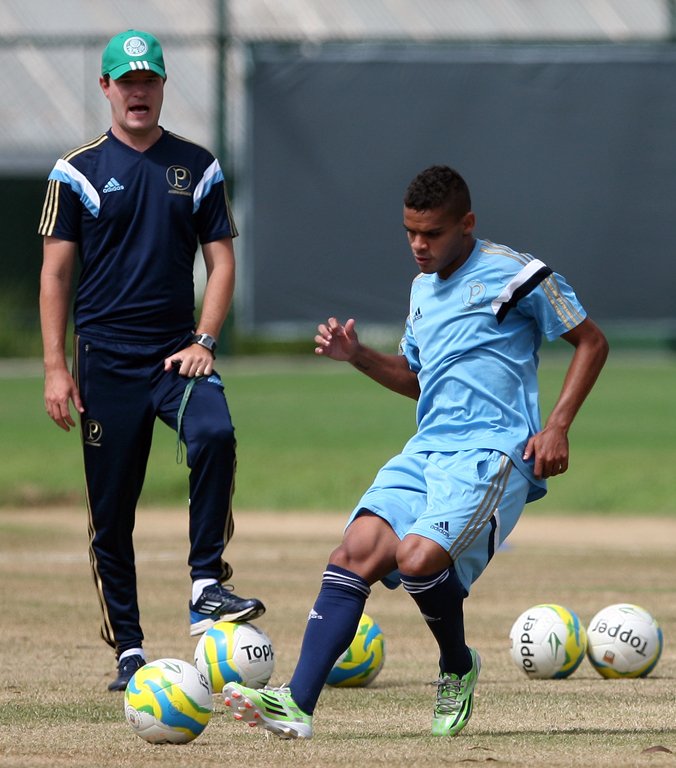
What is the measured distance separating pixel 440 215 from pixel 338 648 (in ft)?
4.93

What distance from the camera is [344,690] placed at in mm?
7156

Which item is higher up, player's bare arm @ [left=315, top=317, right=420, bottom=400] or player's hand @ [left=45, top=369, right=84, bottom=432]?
player's bare arm @ [left=315, top=317, right=420, bottom=400]

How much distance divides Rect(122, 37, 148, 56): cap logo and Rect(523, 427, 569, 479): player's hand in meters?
2.35

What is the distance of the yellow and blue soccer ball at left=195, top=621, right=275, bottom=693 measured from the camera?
6.72 m

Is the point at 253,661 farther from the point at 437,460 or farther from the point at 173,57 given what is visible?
the point at 173,57

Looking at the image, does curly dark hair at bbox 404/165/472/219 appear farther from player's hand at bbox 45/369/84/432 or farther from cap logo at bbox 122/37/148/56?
player's hand at bbox 45/369/84/432

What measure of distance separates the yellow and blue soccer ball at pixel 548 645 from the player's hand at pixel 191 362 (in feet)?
5.91

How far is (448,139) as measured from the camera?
21.4 metres

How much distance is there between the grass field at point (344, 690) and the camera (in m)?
5.45

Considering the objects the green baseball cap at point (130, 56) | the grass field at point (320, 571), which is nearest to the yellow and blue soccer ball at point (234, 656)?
the grass field at point (320, 571)

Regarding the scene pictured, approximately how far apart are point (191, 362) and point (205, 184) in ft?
2.52

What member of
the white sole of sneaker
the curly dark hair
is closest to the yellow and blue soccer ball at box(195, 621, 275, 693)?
the white sole of sneaker

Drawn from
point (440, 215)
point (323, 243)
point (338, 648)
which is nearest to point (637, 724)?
point (338, 648)

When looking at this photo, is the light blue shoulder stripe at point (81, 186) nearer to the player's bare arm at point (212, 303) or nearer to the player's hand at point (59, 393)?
the player's bare arm at point (212, 303)
